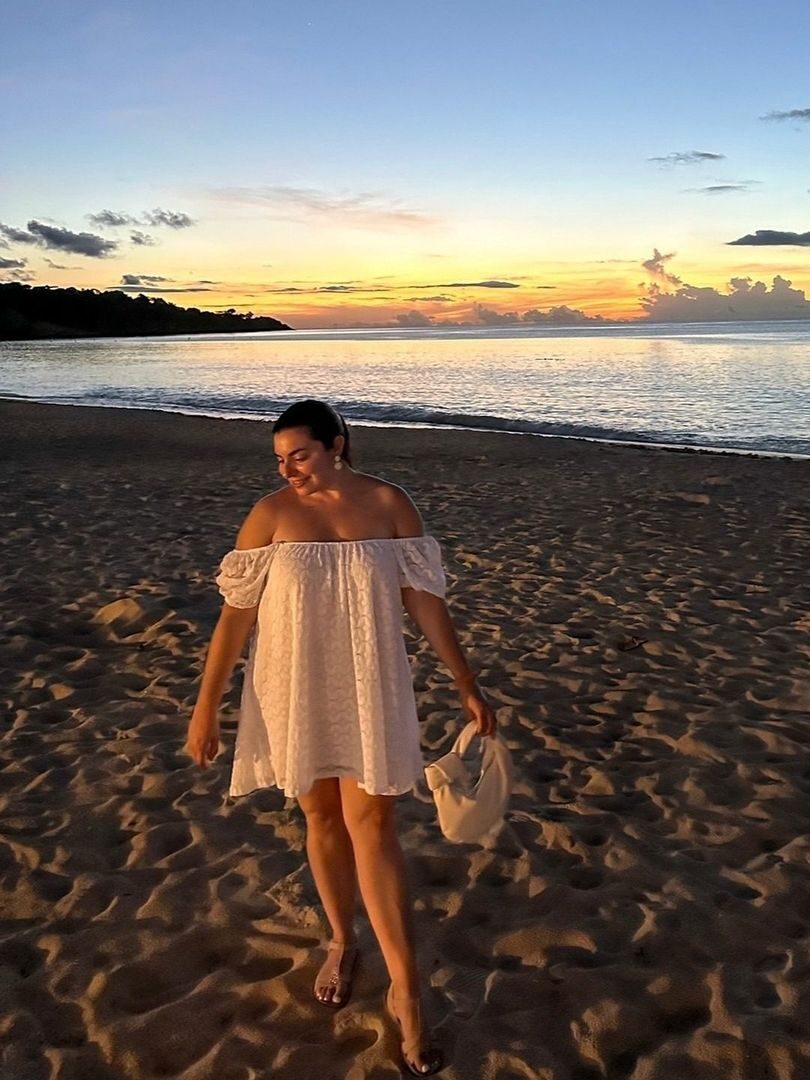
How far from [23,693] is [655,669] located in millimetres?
3861

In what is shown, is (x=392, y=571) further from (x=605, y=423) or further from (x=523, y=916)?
(x=605, y=423)

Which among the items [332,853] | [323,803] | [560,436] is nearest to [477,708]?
[323,803]

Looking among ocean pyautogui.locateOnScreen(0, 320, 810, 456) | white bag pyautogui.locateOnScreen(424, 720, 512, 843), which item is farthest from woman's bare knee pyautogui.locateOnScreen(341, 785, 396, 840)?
ocean pyautogui.locateOnScreen(0, 320, 810, 456)

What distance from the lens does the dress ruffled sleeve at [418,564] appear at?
8.39 feet

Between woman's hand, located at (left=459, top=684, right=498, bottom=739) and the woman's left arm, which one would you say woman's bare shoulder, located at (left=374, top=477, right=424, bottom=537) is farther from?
woman's hand, located at (left=459, top=684, right=498, bottom=739)

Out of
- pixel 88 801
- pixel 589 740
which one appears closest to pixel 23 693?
pixel 88 801

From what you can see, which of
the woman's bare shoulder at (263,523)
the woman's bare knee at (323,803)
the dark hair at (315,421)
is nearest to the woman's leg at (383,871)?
the woman's bare knee at (323,803)

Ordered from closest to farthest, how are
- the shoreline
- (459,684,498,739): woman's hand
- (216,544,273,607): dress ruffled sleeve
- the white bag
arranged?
(216,544,273,607): dress ruffled sleeve
(459,684,498,739): woman's hand
the white bag
the shoreline

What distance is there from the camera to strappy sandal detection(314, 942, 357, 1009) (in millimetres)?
2924

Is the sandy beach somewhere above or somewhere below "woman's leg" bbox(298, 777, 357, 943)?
below

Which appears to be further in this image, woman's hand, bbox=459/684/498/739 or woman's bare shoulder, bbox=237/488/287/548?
woman's hand, bbox=459/684/498/739

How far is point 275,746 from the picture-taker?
2664 millimetres

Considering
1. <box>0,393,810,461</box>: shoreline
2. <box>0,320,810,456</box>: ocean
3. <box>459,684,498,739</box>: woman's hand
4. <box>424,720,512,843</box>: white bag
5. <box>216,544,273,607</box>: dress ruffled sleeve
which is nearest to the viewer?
<box>216,544,273,607</box>: dress ruffled sleeve

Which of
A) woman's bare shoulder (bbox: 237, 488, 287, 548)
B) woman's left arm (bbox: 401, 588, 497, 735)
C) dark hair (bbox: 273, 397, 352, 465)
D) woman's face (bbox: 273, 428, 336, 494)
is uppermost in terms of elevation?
dark hair (bbox: 273, 397, 352, 465)
